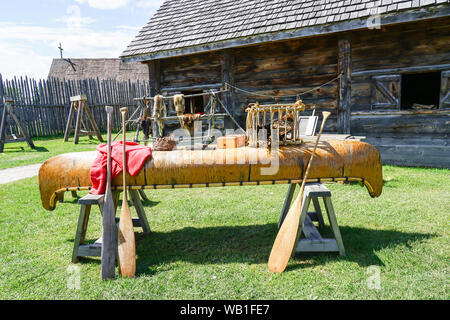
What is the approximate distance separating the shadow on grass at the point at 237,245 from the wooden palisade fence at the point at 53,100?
10.2m

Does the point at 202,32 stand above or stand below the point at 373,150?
above

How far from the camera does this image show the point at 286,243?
2740 mm

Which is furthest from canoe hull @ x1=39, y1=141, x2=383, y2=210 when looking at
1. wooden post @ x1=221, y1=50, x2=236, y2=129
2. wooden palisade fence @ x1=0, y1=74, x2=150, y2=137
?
wooden palisade fence @ x1=0, y1=74, x2=150, y2=137

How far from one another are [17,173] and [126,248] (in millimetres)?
5427

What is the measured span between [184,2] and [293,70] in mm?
5315

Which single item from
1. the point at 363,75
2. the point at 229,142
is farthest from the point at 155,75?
the point at 229,142

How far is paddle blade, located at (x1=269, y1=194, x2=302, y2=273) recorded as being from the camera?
8.80 feet

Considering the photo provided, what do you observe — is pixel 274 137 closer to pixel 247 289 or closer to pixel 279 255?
pixel 279 255

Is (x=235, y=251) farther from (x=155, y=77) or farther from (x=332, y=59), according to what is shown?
(x=155, y=77)

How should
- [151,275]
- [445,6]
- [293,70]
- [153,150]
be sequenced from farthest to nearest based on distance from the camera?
[293,70]
[445,6]
[153,150]
[151,275]

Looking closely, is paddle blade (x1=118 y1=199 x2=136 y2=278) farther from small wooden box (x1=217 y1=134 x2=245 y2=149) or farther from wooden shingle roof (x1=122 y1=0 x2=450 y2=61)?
wooden shingle roof (x1=122 y1=0 x2=450 y2=61)

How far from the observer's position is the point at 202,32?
27.3ft

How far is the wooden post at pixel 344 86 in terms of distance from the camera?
6.82 metres
